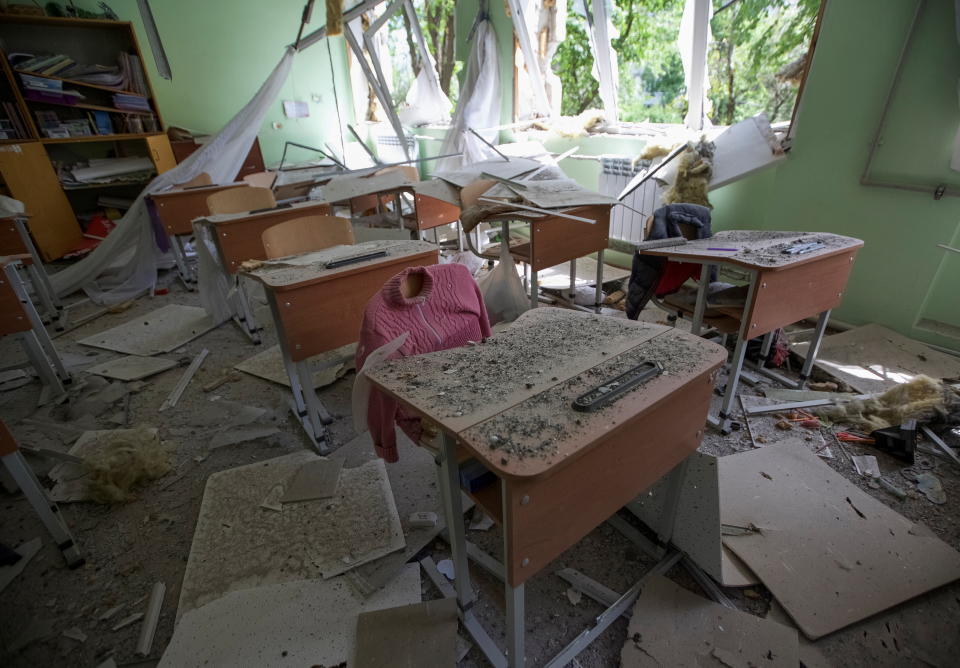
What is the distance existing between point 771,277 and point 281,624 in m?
2.10

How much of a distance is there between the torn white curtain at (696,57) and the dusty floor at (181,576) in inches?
104

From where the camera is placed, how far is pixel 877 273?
2787mm

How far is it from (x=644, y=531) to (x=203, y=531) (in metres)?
1.60

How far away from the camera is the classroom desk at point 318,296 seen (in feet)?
6.01

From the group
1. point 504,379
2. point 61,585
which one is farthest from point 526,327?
point 61,585

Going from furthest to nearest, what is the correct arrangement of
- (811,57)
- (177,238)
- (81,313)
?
(177,238) < (81,313) < (811,57)

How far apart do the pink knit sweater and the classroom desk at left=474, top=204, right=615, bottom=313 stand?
4.33 feet

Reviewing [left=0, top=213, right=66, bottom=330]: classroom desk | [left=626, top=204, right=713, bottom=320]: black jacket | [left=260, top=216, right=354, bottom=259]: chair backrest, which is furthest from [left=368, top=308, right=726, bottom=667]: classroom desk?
[left=0, top=213, right=66, bottom=330]: classroom desk

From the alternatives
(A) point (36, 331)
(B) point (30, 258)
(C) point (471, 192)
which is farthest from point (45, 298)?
(C) point (471, 192)

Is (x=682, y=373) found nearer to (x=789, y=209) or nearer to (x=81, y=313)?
(x=789, y=209)

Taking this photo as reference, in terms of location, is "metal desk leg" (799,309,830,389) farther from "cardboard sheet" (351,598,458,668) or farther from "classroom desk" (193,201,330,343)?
"classroom desk" (193,201,330,343)

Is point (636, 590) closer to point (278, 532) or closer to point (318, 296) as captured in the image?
point (278, 532)

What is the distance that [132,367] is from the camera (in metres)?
2.85

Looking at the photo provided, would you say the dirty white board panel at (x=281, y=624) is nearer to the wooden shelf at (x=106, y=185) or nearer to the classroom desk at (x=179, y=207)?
the classroom desk at (x=179, y=207)
